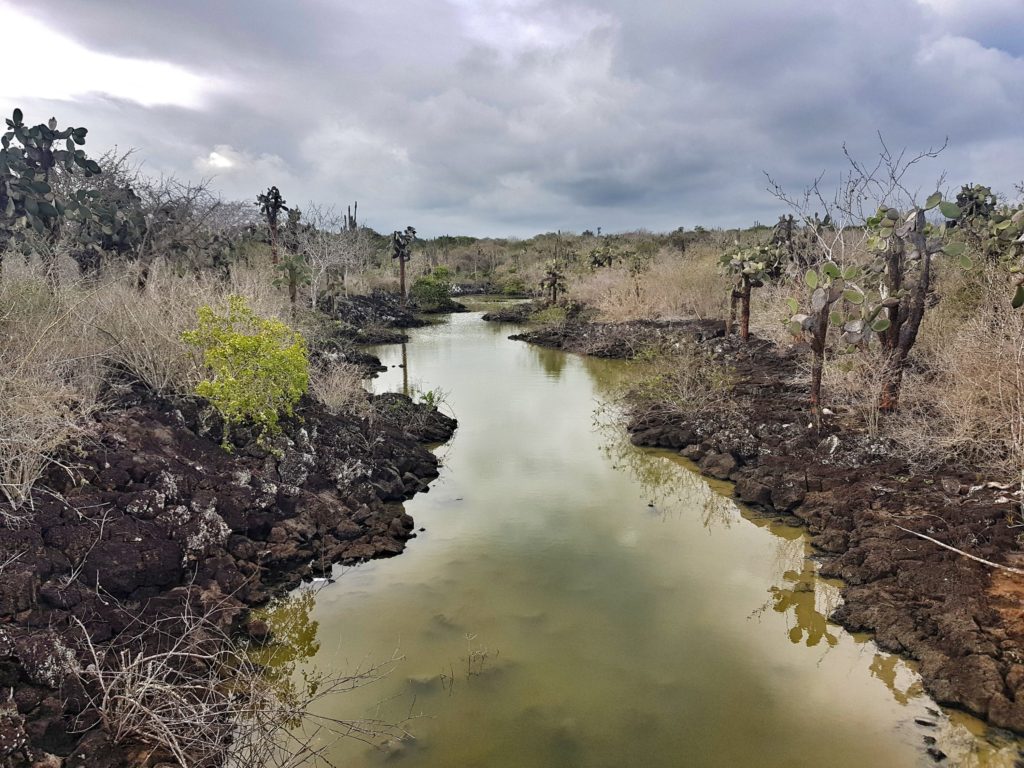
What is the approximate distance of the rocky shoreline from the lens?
400 cm

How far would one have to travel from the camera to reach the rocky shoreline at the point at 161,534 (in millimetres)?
4004

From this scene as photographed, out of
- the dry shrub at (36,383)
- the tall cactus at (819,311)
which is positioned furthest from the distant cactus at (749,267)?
the dry shrub at (36,383)

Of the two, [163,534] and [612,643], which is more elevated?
[163,534]

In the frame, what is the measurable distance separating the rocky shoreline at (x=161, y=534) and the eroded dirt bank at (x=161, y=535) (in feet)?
0.04

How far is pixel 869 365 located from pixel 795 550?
3330mm

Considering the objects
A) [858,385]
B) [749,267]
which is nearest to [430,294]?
[749,267]

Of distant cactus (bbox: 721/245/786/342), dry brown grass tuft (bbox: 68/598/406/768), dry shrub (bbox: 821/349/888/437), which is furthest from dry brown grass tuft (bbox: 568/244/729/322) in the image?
dry brown grass tuft (bbox: 68/598/406/768)

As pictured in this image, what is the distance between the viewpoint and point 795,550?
7.03m

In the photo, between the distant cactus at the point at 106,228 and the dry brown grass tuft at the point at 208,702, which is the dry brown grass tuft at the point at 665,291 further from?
the dry brown grass tuft at the point at 208,702

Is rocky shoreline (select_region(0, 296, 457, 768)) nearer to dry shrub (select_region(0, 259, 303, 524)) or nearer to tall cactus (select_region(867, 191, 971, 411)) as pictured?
dry shrub (select_region(0, 259, 303, 524))

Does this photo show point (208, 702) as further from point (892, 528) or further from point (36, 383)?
point (892, 528)

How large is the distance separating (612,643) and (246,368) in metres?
5.18

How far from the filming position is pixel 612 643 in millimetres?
5328

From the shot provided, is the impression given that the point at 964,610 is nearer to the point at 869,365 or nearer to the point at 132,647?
the point at 869,365
